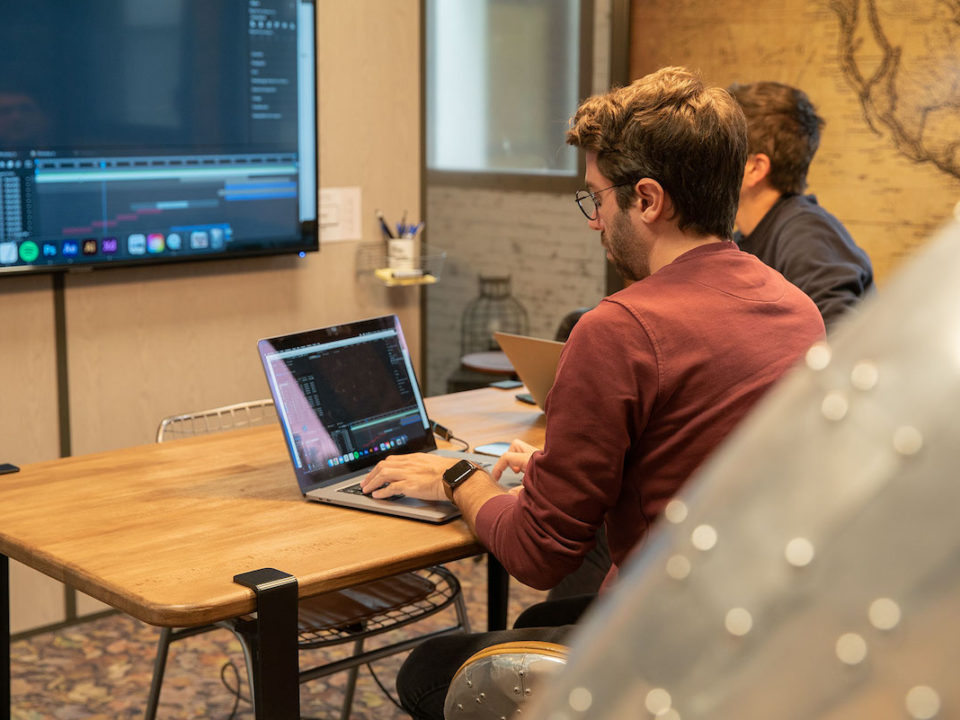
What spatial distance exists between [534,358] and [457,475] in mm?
640

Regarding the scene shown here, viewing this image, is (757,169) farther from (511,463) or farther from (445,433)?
(511,463)

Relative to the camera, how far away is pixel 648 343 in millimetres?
1532

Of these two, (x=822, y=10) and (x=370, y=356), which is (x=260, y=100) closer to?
(x=370, y=356)

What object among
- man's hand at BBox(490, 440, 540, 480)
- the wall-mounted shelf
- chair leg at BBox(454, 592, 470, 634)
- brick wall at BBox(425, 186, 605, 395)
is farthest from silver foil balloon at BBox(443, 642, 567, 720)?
brick wall at BBox(425, 186, 605, 395)

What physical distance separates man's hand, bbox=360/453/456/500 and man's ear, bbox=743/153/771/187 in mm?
1310

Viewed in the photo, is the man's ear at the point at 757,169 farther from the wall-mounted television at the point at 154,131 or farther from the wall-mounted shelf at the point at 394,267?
the wall-mounted television at the point at 154,131

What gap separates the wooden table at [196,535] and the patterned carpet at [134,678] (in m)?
0.91

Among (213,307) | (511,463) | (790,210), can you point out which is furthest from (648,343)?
(213,307)

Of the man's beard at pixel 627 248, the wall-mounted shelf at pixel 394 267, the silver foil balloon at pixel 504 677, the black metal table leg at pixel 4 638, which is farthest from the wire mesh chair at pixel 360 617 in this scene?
the wall-mounted shelf at pixel 394 267

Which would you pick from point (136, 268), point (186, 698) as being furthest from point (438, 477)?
point (136, 268)

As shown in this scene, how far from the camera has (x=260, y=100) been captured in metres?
3.66

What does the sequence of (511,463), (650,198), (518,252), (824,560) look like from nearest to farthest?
(824,560)
(650,198)
(511,463)
(518,252)

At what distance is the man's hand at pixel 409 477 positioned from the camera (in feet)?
6.24

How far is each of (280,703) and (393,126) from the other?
280 centimetres
